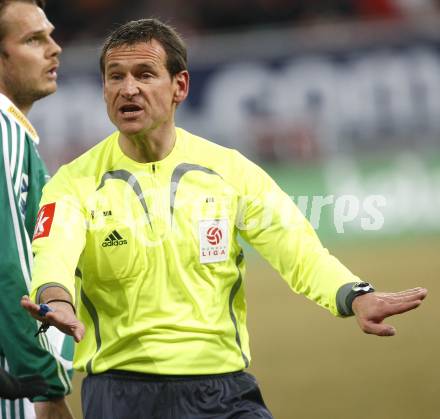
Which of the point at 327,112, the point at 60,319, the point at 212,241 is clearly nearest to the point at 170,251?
the point at 212,241

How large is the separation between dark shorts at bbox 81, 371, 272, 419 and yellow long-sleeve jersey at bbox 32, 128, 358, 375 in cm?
5

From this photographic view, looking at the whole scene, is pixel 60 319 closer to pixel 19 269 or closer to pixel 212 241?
pixel 212 241

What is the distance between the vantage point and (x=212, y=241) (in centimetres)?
439

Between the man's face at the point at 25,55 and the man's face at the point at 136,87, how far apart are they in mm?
1073

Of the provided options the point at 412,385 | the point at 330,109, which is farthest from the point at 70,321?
the point at 330,109

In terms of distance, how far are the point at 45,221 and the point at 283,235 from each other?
0.95 m

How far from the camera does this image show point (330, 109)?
531 inches

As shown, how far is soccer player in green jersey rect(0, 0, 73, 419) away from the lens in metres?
4.79

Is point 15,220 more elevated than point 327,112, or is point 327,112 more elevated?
point 327,112

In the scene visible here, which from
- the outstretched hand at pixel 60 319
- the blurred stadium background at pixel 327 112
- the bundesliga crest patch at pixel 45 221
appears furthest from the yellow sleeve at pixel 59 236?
the blurred stadium background at pixel 327 112

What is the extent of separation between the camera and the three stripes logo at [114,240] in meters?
4.34

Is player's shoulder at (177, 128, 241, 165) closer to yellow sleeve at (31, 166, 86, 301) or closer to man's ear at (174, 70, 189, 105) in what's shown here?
man's ear at (174, 70, 189, 105)

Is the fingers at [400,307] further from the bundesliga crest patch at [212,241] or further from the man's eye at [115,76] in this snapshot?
the man's eye at [115,76]

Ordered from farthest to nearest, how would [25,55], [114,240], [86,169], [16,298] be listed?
[25,55] → [16,298] → [86,169] → [114,240]
